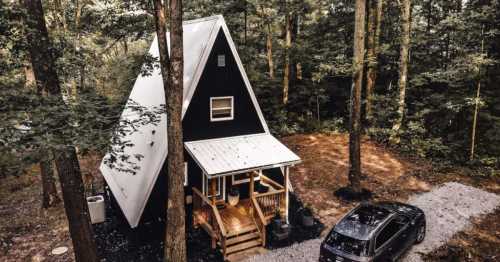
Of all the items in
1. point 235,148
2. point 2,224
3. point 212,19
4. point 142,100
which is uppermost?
point 212,19

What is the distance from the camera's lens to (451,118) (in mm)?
20844

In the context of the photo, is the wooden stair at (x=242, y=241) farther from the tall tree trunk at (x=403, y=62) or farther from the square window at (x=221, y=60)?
the tall tree trunk at (x=403, y=62)

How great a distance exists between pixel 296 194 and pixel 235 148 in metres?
4.61

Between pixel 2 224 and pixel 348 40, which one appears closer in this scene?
pixel 2 224

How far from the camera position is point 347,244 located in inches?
400

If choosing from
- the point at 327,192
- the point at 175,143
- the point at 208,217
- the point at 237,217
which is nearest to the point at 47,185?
the point at 208,217

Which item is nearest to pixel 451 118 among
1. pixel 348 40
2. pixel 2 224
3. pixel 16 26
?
pixel 348 40

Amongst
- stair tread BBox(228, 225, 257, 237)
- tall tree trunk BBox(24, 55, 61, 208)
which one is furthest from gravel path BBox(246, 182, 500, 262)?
tall tree trunk BBox(24, 55, 61, 208)

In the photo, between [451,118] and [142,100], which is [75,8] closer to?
[142,100]

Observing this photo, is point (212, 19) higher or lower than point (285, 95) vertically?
higher

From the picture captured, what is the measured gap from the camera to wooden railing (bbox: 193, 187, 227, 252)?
464 inches

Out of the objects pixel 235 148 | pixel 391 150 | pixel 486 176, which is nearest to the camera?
pixel 235 148

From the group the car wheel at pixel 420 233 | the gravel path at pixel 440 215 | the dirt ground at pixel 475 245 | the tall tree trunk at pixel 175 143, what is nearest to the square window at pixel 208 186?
the gravel path at pixel 440 215

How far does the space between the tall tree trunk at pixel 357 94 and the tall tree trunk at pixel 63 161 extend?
10.9 m
